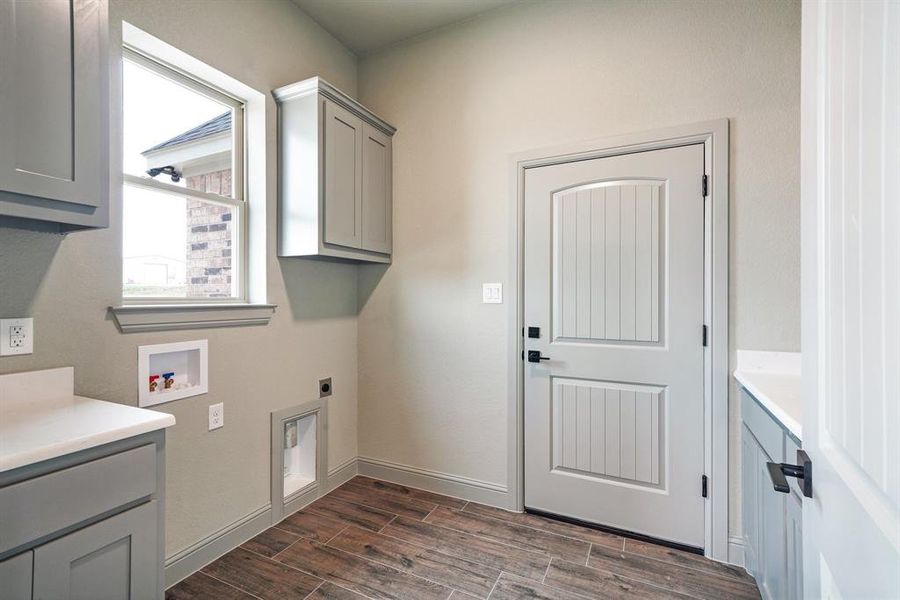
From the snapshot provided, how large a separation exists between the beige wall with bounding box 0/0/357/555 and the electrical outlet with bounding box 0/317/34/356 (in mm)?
26

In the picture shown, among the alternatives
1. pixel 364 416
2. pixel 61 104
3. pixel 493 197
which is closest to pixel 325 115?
pixel 493 197

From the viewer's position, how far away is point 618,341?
224 cm

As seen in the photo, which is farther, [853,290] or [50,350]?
[50,350]

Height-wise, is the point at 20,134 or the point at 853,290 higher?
the point at 20,134

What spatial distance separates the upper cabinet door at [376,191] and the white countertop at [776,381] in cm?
208

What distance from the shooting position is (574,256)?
7.60ft

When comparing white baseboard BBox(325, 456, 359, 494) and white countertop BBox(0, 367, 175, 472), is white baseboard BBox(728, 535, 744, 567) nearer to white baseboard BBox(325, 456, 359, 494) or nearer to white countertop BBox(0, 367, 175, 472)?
white baseboard BBox(325, 456, 359, 494)

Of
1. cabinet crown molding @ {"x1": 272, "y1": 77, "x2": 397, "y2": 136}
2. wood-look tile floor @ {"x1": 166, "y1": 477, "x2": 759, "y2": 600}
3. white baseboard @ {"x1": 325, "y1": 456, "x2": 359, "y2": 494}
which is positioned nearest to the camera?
Result: wood-look tile floor @ {"x1": 166, "y1": 477, "x2": 759, "y2": 600}

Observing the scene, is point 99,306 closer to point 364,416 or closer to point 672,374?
point 364,416

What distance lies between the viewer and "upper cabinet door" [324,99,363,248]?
7.52 ft

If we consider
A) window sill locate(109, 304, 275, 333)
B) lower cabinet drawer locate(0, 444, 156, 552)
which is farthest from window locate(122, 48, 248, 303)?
lower cabinet drawer locate(0, 444, 156, 552)

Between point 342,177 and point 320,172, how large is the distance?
169 millimetres

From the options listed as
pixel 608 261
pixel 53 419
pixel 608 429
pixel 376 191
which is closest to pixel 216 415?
pixel 53 419

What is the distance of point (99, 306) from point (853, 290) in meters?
2.18
